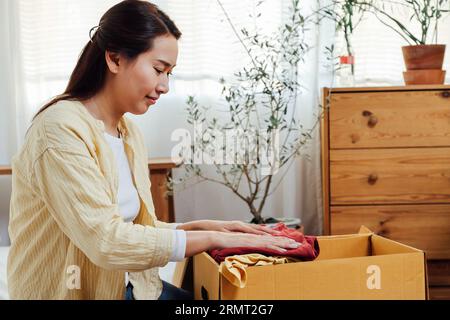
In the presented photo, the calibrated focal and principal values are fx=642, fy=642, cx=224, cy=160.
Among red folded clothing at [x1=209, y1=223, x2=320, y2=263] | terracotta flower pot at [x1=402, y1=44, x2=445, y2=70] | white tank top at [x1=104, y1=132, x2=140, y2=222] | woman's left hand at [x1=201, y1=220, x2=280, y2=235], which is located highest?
terracotta flower pot at [x1=402, y1=44, x2=445, y2=70]

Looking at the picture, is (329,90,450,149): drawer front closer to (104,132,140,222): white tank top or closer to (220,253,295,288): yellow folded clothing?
(104,132,140,222): white tank top

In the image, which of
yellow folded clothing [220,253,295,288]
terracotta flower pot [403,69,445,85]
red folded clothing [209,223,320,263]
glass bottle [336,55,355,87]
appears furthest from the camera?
glass bottle [336,55,355,87]

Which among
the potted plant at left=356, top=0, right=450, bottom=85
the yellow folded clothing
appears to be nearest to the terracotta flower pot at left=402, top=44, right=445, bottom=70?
the potted plant at left=356, top=0, right=450, bottom=85

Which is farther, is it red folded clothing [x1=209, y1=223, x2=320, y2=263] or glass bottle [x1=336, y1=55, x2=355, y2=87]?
glass bottle [x1=336, y1=55, x2=355, y2=87]

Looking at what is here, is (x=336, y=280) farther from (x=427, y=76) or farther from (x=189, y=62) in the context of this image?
(x=189, y=62)

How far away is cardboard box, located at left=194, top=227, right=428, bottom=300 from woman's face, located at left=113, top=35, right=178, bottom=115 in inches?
15.9

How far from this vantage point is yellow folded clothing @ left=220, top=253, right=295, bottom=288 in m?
0.93

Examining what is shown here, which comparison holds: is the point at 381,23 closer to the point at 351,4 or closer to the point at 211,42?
the point at 351,4

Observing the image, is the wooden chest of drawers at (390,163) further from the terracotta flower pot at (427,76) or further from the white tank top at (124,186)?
the white tank top at (124,186)

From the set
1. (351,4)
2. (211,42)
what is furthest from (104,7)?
(351,4)

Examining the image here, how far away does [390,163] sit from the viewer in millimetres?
2336

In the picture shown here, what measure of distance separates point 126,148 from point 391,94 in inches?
50.1

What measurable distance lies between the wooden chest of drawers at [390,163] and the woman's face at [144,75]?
3.71ft

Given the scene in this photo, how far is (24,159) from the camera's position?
114 cm
